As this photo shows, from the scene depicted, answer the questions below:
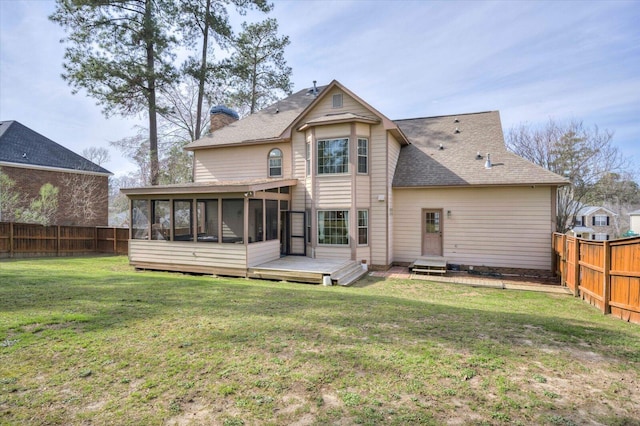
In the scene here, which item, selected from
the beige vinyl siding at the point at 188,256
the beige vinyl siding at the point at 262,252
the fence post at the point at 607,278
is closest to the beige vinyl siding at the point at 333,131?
the beige vinyl siding at the point at 262,252

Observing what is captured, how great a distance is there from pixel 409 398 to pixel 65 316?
5.13 m

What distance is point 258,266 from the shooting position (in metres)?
10.7

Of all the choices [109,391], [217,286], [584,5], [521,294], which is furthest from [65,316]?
[584,5]

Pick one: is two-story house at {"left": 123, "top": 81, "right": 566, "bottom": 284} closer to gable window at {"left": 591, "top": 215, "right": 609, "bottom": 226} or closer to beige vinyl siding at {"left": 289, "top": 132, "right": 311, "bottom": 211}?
beige vinyl siding at {"left": 289, "top": 132, "right": 311, "bottom": 211}

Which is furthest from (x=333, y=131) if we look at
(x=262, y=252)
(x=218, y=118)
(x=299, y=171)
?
(x=218, y=118)

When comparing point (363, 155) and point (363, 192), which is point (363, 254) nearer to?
point (363, 192)

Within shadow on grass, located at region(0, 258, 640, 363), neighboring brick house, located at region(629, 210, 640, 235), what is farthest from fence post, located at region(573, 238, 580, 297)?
neighboring brick house, located at region(629, 210, 640, 235)

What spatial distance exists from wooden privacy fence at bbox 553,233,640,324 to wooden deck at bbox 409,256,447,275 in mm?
3807

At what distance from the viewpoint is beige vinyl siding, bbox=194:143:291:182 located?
1405cm

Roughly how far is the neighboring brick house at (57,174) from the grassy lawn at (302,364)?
55.0 feet

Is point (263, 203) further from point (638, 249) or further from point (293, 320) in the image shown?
point (638, 249)

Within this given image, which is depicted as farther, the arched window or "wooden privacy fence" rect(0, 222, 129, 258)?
"wooden privacy fence" rect(0, 222, 129, 258)

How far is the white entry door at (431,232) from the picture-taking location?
12.8m

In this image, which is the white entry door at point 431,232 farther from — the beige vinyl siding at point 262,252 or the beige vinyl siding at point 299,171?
the beige vinyl siding at point 262,252
